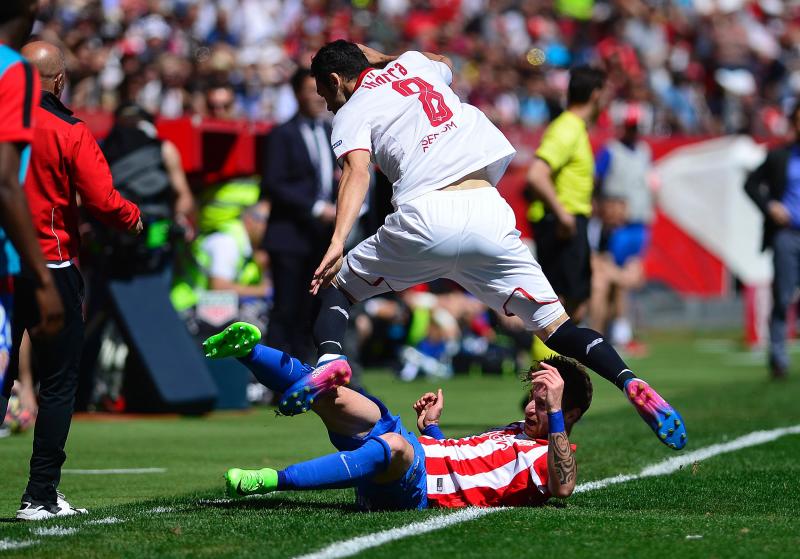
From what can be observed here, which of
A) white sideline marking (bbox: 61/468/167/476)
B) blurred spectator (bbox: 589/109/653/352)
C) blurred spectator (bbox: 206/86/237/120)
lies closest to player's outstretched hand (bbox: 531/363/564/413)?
white sideline marking (bbox: 61/468/167/476)

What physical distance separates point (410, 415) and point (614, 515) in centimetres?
500

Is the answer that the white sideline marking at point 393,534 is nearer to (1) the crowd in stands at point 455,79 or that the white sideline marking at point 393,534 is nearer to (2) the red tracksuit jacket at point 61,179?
(2) the red tracksuit jacket at point 61,179

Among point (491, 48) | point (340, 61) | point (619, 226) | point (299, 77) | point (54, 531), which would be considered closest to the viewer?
point (54, 531)

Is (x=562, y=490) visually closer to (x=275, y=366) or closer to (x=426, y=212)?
(x=275, y=366)

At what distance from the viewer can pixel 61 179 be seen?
19.6 feet

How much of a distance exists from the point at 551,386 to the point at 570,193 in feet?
14.8

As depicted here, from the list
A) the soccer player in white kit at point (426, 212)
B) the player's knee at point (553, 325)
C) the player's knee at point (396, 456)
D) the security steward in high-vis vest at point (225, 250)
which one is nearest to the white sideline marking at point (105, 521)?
the player's knee at point (396, 456)

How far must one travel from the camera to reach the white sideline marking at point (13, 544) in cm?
516

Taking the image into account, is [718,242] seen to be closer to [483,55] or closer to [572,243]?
[483,55]

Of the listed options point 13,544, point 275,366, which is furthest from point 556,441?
point 13,544

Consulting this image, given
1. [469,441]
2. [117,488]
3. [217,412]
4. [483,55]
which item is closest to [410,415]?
[217,412]

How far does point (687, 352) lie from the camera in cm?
1838

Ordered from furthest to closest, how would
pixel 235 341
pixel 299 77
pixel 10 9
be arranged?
pixel 299 77, pixel 235 341, pixel 10 9

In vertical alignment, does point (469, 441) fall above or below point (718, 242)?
above
